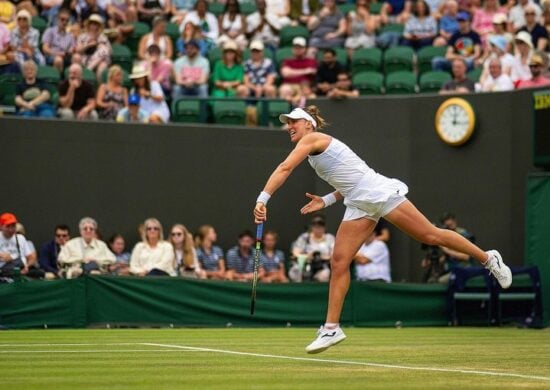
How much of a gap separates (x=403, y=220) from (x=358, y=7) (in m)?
14.7

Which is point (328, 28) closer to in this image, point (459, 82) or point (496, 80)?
point (459, 82)

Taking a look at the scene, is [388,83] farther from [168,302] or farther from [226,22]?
[168,302]

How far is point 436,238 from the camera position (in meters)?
11.5

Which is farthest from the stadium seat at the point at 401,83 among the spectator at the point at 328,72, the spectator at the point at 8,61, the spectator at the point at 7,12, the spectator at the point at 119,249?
the spectator at the point at 7,12

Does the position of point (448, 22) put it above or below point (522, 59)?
above

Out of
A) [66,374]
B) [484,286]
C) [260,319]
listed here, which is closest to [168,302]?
[260,319]

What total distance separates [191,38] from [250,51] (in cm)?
119

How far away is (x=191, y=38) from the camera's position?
23.8m

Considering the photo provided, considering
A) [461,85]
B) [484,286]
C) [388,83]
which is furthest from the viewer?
[388,83]

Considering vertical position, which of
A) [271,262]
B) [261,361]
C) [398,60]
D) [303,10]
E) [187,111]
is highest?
[303,10]

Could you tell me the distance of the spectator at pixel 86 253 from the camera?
61.5 ft

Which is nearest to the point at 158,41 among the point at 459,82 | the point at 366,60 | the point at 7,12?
the point at 7,12

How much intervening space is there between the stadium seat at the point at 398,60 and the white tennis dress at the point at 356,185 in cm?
1289

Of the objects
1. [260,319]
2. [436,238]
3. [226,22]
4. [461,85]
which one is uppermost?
[226,22]
